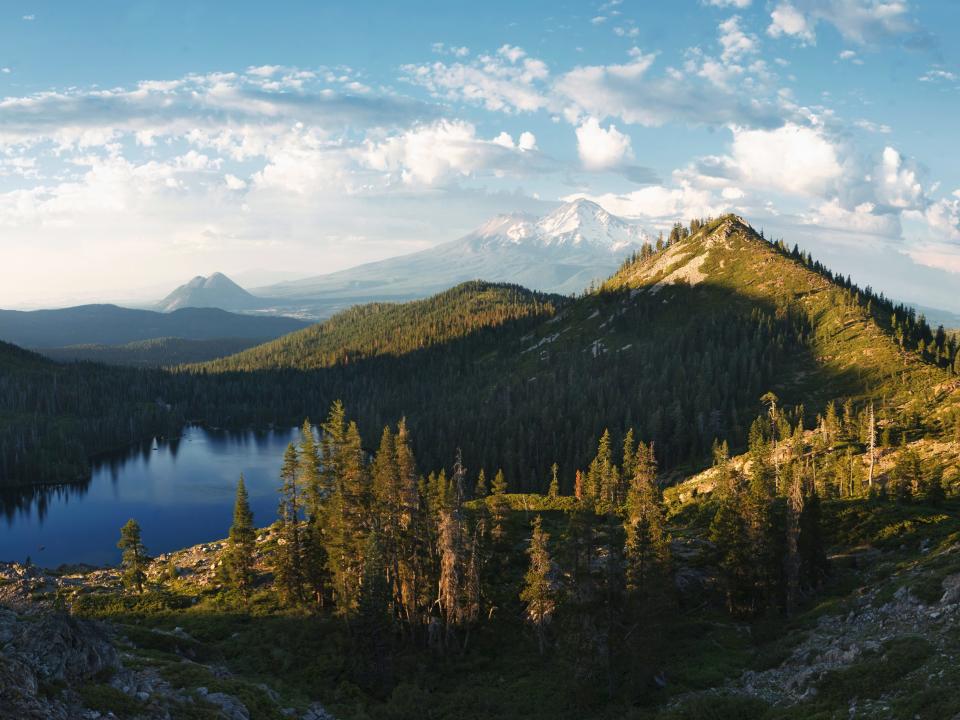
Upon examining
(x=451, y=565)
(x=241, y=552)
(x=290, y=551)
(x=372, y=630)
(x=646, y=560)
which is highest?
(x=646, y=560)

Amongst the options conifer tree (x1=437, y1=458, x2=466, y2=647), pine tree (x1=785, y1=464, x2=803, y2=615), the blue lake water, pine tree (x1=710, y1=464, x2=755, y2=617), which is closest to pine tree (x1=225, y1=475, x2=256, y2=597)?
conifer tree (x1=437, y1=458, x2=466, y2=647)

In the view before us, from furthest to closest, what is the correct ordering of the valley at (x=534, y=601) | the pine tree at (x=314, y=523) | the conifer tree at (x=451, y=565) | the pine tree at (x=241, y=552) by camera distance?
the pine tree at (x=241, y=552), the pine tree at (x=314, y=523), the conifer tree at (x=451, y=565), the valley at (x=534, y=601)

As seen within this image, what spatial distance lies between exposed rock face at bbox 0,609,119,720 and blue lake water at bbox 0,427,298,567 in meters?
92.1

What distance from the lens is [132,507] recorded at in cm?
14150

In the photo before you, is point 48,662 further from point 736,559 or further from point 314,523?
point 736,559

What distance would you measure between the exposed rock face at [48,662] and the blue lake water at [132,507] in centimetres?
9209

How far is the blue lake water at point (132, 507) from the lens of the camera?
376 ft

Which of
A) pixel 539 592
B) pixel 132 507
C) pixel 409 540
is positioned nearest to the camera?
pixel 539 592

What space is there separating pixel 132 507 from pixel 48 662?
437 ft

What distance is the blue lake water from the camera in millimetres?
114500

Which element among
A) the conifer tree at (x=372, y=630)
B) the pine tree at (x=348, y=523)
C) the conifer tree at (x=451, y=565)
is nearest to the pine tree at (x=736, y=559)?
the conifer tree at (x=451, y=565)

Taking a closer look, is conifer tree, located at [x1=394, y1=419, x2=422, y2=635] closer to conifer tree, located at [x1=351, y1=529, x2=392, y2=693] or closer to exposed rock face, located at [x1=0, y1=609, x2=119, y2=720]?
conifer tree, located at [x1=351, y1=529, x2=392, y2=693]

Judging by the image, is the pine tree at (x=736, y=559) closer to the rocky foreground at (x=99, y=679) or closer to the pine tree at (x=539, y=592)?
the pine tree at (x=539, y=592)

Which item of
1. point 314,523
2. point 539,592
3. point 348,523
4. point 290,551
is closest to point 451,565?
point 539,592
